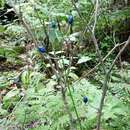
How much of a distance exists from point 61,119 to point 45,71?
5.24 feet

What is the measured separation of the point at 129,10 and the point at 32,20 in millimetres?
1008

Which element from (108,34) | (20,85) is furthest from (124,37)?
(20,85)

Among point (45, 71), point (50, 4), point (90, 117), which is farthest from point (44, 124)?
point (50, 4)

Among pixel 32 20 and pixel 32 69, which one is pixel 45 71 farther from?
pixel 32 20

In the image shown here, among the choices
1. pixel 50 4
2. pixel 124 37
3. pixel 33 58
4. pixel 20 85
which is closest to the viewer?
pixel 20 85

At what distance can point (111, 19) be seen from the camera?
386 cm

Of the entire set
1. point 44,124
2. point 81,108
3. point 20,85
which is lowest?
point 20,85

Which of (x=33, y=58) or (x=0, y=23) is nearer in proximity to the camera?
(x=33, y=58)

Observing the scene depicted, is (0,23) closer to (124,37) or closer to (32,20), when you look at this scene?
(32,20)

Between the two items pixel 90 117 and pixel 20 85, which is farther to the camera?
pixel 20 85

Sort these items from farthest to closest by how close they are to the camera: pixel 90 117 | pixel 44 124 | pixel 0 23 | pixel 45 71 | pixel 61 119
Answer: pixel 0 23
pixel 45 71
pixel 44 124
pixel 61 119
pixel 90 117

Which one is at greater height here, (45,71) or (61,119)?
(61,119)

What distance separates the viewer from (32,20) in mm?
3941

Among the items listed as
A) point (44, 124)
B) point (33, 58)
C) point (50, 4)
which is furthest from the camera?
point (50, 4)
